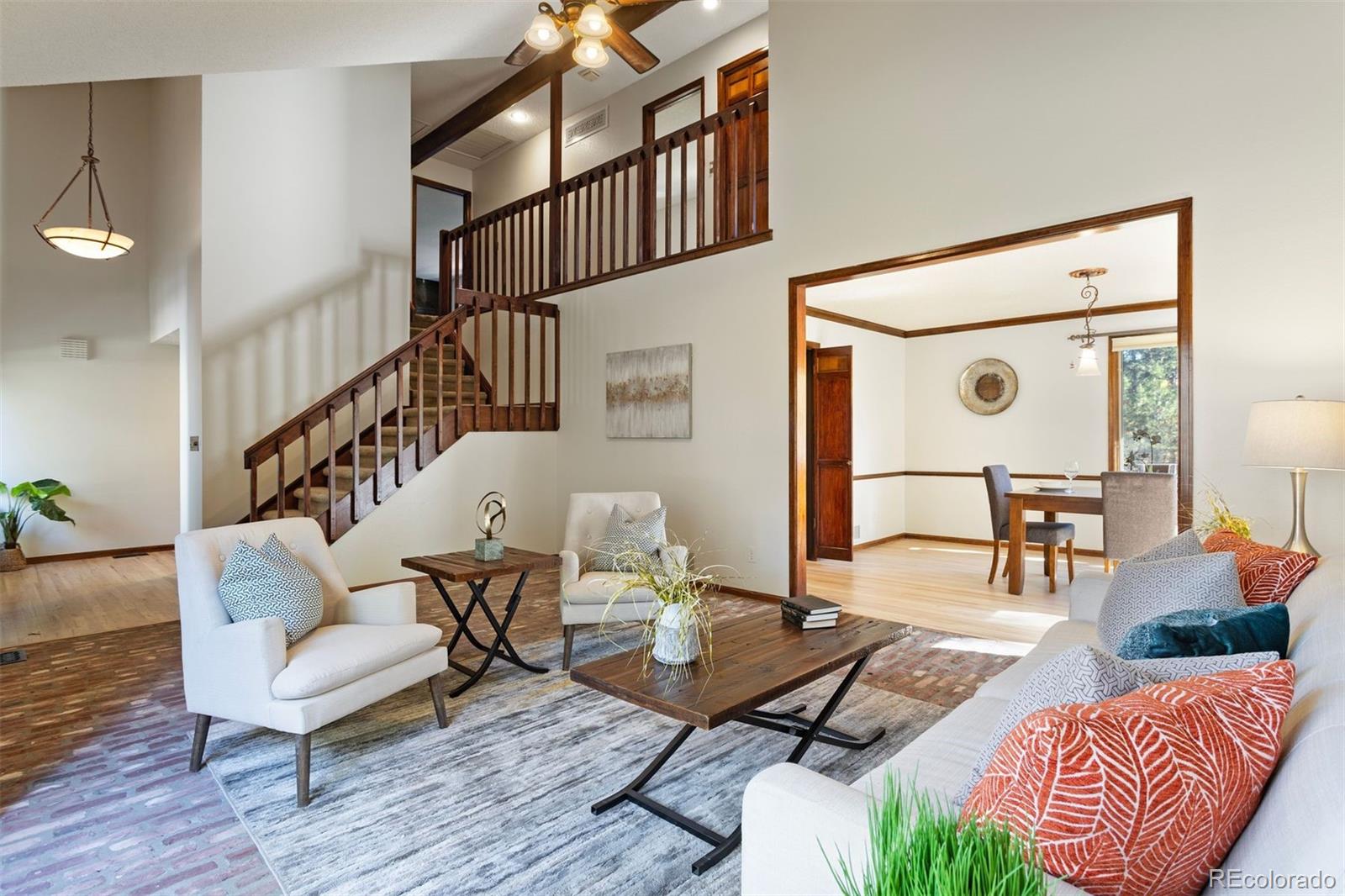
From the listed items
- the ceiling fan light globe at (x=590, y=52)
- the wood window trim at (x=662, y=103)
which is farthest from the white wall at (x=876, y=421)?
the ceiling fan light globe at (x=590, y=52)

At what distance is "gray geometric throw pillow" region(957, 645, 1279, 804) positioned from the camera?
3.55 feet

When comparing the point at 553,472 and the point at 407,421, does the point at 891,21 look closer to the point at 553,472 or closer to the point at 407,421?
the point at 553,472

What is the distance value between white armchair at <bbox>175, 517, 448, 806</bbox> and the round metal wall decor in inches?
271

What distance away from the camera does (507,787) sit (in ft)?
7.63

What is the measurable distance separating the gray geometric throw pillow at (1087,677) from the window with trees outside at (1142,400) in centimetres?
649

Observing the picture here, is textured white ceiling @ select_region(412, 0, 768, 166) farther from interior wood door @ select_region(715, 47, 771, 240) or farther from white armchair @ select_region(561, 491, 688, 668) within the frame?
white armchair @ select_region(561, 491, 688, 668)

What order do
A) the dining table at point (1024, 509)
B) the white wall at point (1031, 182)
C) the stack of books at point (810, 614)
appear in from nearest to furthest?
the stack of books at point (810, 614) → the white wall at point (1031, 182) → the dining table at point (1024, 509)

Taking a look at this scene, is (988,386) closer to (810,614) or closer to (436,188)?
(810,614)

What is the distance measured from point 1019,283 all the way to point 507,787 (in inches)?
229

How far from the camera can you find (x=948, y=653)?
3.79 meters

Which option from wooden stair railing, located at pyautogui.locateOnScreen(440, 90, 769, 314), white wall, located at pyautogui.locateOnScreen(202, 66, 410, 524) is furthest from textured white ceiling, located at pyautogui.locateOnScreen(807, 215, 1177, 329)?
white wall, located at pyautogui.locateOnScreen(202, 66, 410, 524)

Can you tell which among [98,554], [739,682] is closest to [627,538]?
[739,682]

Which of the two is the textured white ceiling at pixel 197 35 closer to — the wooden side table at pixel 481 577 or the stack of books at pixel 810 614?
the wooden side table at pixel 481 577

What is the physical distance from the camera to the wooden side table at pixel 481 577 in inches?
126
